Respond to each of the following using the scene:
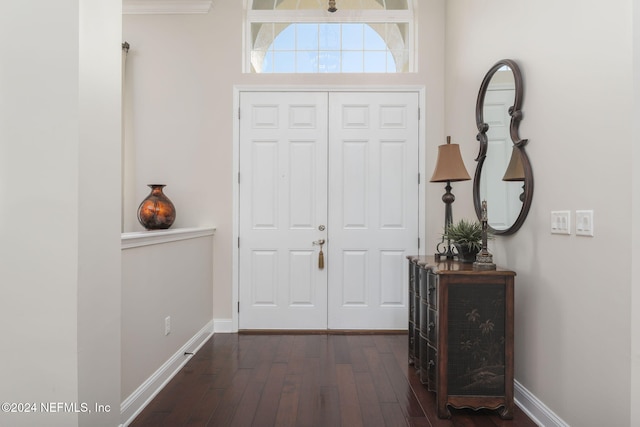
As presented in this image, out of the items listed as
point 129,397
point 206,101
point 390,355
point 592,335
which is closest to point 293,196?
point 206,101

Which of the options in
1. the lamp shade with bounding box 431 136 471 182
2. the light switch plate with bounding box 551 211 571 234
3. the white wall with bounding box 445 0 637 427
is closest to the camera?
the white wall with bounding box 445 0 637 427

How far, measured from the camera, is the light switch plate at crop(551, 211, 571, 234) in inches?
74.1

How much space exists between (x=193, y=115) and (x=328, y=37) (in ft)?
5.07

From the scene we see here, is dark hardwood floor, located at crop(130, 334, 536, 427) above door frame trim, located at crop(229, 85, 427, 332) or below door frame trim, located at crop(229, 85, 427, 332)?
below

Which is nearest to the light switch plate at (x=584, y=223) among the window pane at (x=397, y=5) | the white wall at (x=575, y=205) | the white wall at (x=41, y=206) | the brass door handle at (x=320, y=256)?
the white wall at (x=575, y=205)

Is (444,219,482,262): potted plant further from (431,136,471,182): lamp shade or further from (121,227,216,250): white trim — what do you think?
(121,227,216,250): white trim

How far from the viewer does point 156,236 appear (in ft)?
8.07

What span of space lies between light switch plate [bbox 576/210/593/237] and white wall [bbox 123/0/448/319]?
75.7 inches

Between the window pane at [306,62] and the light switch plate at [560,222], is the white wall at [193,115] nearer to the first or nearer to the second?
the window pane at [306,62]

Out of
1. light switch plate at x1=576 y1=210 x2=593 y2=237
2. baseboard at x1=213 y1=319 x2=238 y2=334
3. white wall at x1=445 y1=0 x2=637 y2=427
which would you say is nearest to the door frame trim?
baseboard at x1=213 y1=319 x2=238 y2=334

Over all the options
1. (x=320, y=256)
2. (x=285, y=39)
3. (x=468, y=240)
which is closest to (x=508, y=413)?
(x=468, y=240)

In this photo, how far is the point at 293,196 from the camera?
3.74 m

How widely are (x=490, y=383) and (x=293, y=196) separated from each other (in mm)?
2287

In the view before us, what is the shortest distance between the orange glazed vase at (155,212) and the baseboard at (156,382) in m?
1.00
